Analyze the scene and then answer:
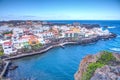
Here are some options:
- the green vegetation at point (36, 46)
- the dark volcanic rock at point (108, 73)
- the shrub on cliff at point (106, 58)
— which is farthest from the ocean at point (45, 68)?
the dark volcanic rock at point (108, 73)

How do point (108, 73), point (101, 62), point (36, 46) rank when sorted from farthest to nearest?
point (36, 46)
point (101, 62)
point (108, 73)

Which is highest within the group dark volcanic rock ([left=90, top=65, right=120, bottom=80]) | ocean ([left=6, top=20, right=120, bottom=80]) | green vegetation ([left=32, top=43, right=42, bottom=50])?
dark volcanic rock ([left=90, top=65, right=120, bottom=80])

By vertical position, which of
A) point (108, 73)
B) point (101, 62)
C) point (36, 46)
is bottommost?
point (36, 46)

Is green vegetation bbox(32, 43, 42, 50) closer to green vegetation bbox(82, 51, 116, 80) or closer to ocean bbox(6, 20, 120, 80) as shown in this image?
ocean bbox(6, 20, 120, 80)

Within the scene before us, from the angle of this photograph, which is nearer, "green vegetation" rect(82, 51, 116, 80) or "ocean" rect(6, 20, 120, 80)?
"green vegetation" rect(82, 51, 116, 80)

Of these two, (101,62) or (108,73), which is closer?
(108,73)

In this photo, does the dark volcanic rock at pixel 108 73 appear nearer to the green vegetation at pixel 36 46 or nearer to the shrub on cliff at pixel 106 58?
the shrub on cliff at pixel 106 58

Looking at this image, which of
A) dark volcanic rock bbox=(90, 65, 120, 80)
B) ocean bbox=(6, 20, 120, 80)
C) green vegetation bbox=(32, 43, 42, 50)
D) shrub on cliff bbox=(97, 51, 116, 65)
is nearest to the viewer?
dark volcanic rock bbox=(90, 65, 120, 80)

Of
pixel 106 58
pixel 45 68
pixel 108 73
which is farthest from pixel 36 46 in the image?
pixel 108 73

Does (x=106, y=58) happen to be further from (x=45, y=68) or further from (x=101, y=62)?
(x=45, y=68)

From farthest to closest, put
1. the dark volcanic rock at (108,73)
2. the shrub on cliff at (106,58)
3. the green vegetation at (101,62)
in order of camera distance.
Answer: the shrub on cliff at (106,58) → the green vegetation at (101,62) → the dark volcanic rock at (108,73)

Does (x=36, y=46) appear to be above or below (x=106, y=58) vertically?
below

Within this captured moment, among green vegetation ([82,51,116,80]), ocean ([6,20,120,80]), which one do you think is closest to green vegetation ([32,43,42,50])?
ocean ([6,20,120,80])
